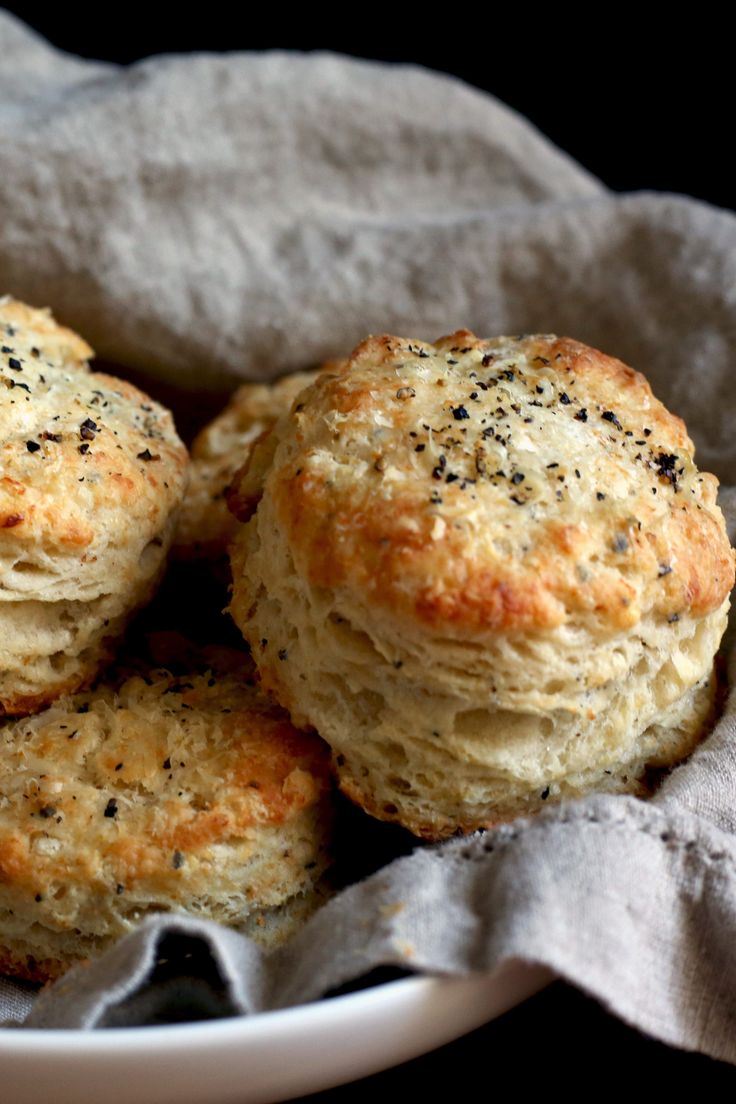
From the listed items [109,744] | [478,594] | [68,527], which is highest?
[478,594]

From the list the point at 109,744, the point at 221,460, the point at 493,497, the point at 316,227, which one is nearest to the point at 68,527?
the point at 109,744

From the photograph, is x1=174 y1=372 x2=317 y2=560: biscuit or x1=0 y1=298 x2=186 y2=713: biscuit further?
x1=174 y1=372 x2=317 y2=560: biscuit

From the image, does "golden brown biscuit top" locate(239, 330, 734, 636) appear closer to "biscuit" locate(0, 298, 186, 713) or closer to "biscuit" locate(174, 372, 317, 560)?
"biscuit" locate(0, 298, 186, 713)

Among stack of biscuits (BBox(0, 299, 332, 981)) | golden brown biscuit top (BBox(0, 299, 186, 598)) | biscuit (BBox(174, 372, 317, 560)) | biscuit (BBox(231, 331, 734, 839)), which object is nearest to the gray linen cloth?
biscuit (BBox(174, 372, 317, 560))

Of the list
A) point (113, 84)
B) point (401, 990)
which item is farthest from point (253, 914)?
point (113, 84)

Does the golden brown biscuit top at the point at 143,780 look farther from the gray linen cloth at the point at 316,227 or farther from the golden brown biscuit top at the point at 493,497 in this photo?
the gray linen cloth at the point at 316,227

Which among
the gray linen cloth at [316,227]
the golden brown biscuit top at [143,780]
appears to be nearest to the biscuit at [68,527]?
the golden brown biscuit top at [143,780]

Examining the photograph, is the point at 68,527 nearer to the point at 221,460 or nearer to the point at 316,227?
the point at 221,460
